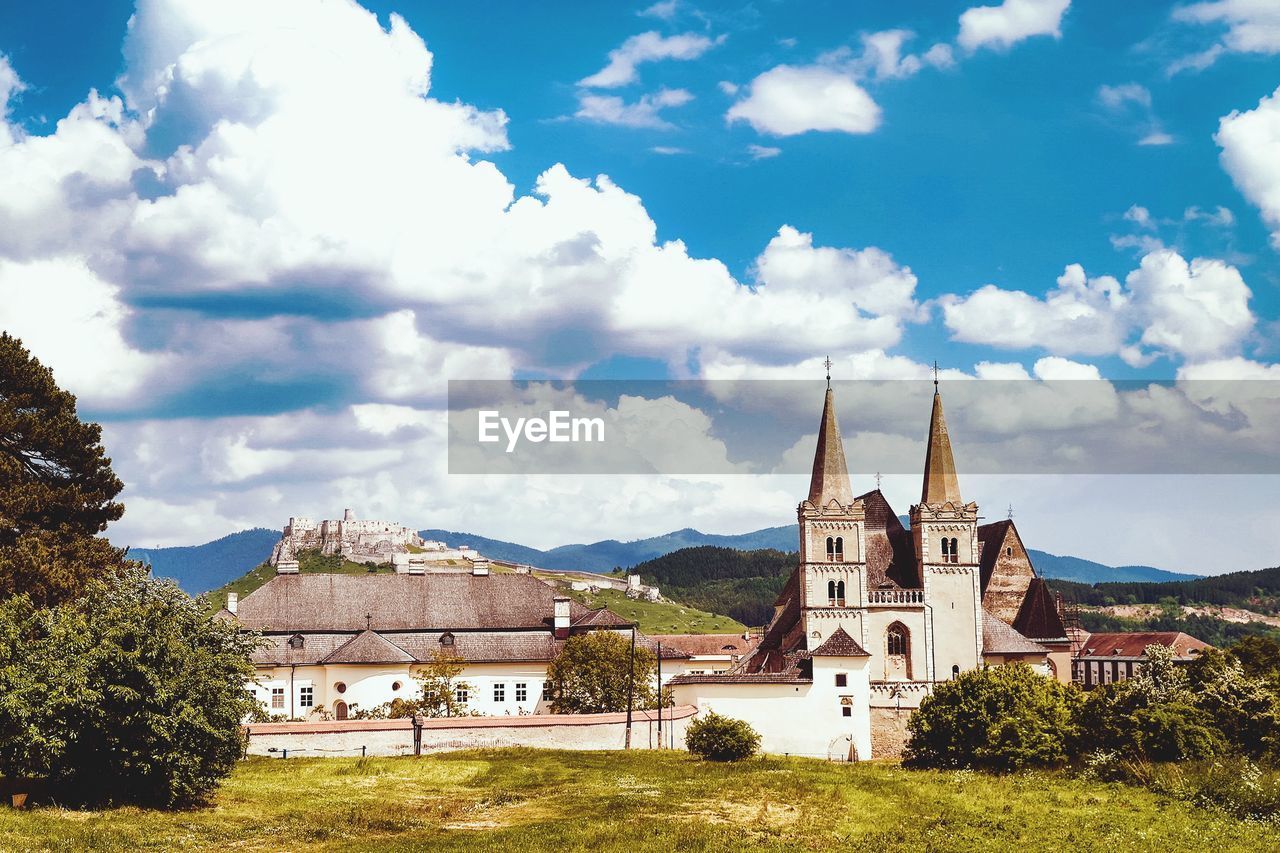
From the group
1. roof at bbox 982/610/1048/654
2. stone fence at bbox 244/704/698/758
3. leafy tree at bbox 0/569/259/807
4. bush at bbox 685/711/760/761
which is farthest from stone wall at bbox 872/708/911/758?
leafy tree at bbox 0/569/259/807

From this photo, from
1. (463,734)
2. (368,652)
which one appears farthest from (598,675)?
(368,652)

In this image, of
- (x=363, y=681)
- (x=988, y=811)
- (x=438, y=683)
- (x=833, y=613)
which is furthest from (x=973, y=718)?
(x=363, y=681)

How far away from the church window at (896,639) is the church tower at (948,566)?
5.50 feet

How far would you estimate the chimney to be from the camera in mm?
78625

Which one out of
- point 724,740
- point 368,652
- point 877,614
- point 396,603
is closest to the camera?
point 724,740

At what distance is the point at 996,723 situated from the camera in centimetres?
4581

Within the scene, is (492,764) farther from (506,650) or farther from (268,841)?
(506,650)

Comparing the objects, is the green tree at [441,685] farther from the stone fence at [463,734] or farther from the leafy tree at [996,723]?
the leafy tree at [996,723]

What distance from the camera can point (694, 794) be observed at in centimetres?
3956

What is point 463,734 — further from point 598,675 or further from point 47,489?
point 47,489

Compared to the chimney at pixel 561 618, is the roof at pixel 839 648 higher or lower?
lower

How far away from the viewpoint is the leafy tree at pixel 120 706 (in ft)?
113

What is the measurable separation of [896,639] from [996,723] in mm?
29111

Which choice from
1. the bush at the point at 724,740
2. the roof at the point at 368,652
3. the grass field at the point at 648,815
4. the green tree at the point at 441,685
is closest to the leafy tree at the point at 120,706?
the grass field at the point at 648,815
